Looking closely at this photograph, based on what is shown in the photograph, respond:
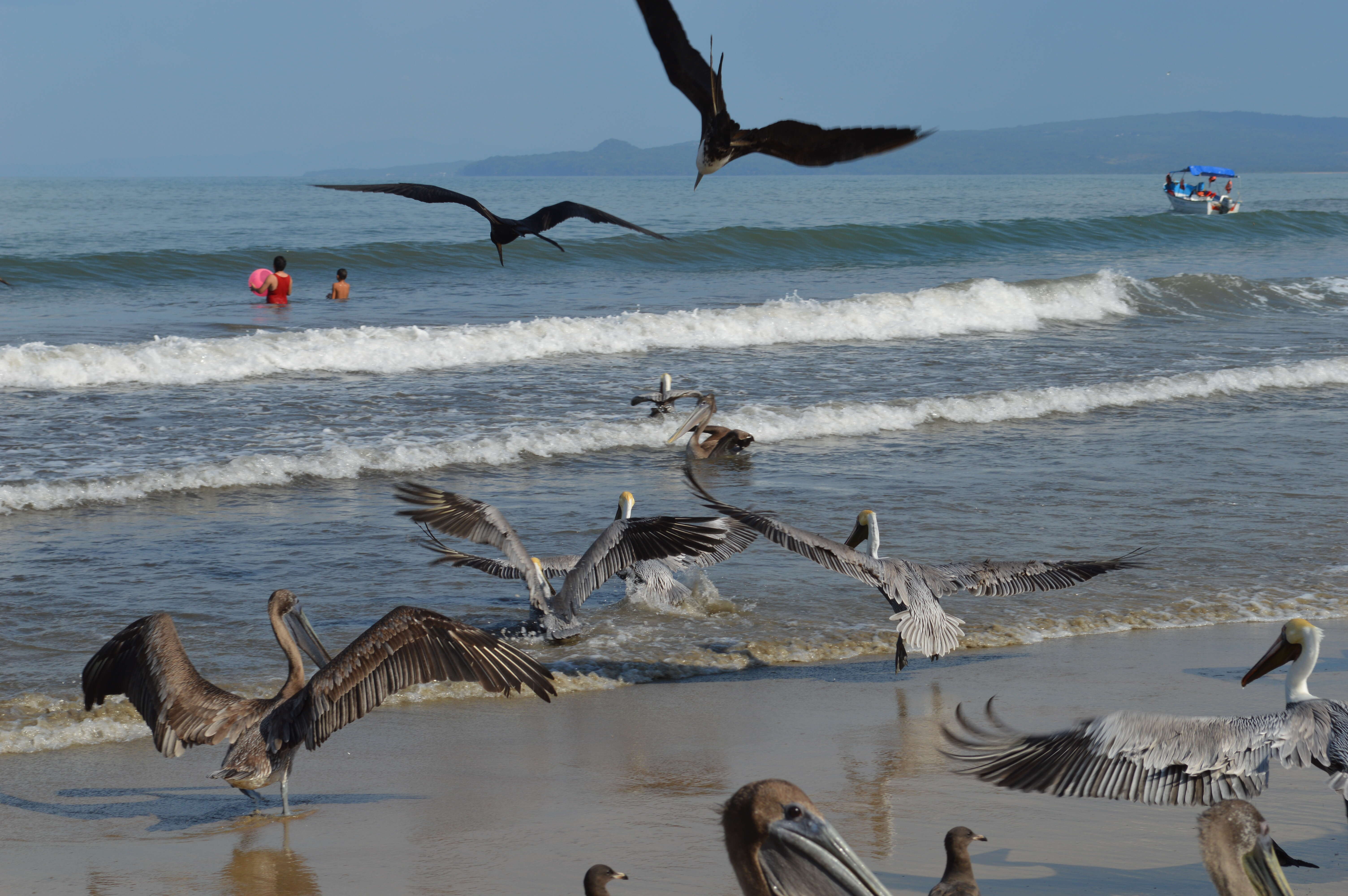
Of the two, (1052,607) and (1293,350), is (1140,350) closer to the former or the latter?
(1293,350)

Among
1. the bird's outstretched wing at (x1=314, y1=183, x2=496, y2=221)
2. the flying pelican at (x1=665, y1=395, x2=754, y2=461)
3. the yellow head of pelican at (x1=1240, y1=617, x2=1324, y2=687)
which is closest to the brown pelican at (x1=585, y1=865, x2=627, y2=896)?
the yellow head of pelican at (x1=1240, y1=617, x2=1324, y2=687)

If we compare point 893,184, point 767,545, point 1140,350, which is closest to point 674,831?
point 767,545

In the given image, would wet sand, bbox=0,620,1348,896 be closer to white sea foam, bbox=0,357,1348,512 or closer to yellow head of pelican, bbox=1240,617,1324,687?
yellow head of pelican, bbox=1240,617,1324,687

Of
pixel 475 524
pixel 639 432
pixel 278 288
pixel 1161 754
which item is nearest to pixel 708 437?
pixel 639 432

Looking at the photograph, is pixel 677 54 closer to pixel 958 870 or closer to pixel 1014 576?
pixel 958 870

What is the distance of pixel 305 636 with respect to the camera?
5.10 metres

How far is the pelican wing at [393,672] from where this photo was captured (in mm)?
4578

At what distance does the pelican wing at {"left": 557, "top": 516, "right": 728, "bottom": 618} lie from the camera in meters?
6.62

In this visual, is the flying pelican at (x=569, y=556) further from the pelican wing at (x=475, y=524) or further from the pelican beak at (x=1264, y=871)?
the pelican beak at (x=1264, y=871)

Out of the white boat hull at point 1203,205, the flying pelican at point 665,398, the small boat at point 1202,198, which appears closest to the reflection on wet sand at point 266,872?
the flying pelican at point 665,398

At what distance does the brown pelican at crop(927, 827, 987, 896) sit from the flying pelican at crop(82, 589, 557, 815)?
1.47 m

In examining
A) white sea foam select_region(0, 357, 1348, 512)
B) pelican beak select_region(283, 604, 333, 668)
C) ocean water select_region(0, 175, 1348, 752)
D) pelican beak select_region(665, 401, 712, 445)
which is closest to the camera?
pelican beak select_region(283, 604, 333, 668)

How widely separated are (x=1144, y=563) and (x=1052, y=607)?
103 centimetres

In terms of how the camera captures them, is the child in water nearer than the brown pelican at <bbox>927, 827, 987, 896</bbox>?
No
